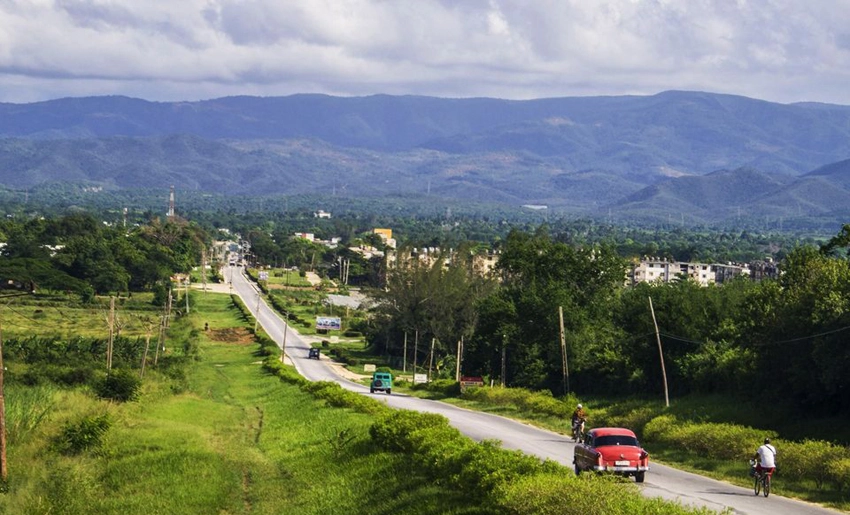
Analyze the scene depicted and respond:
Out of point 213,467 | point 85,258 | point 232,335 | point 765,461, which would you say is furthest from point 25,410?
point 85,258

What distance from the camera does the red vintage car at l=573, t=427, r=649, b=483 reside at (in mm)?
29719

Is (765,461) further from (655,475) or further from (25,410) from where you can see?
(25,410)

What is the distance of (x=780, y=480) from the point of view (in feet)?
108

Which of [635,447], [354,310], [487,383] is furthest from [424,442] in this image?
[354,310]

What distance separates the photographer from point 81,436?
119ft

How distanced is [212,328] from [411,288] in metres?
24.7

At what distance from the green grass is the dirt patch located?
191 feet

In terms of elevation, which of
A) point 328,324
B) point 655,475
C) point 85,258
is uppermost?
point 85,258

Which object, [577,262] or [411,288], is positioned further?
[411,288]

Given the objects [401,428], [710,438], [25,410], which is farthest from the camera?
[25,410]

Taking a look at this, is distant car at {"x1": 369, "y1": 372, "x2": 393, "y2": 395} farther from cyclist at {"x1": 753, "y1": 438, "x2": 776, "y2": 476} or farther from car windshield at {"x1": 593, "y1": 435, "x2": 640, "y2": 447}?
cyclist at {"x1": 753, "y1": 438, "x2": 776, "y2": 476}

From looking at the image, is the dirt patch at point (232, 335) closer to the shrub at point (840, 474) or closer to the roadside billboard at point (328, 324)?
the roadside billboard at point (328, 324)

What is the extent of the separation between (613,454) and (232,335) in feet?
285

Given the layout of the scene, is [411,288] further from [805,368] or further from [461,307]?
[805,368]
